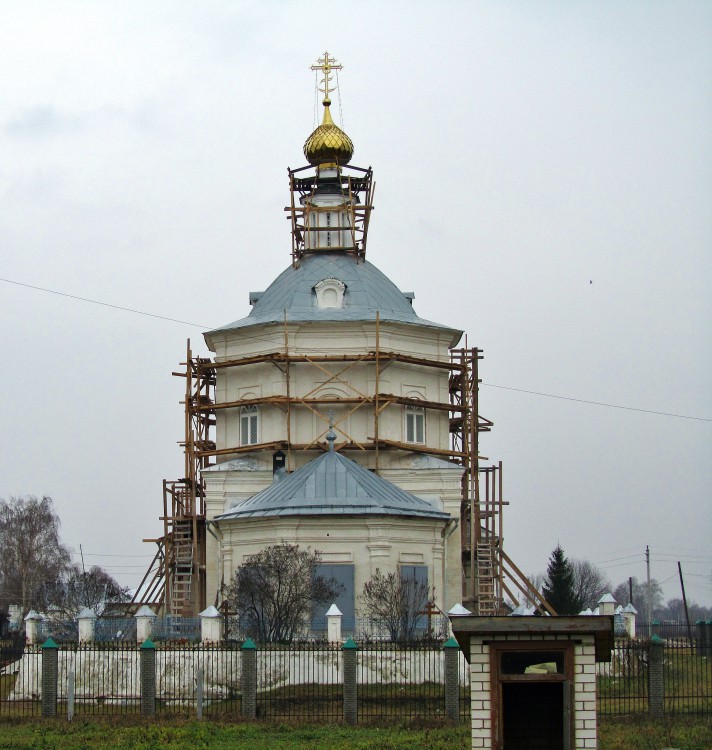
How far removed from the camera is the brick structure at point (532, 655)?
19.1 m

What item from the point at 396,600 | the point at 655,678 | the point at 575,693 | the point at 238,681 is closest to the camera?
the point at 575,693

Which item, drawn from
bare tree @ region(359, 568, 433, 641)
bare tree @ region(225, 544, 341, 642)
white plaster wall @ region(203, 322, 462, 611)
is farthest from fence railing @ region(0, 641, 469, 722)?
white plaster wall @ region(203, 322, 462, 611)

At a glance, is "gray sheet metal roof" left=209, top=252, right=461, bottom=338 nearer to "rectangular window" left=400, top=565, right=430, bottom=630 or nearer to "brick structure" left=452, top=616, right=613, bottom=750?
"rectangular window" left=400, top=565, right=430, bottom=630

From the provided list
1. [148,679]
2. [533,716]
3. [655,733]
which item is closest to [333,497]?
[148,679]

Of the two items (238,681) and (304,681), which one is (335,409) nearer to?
(304,681)

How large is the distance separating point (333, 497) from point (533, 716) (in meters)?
18.2

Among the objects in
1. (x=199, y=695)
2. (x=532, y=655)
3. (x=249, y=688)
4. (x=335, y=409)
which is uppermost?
(x=335, y=409)

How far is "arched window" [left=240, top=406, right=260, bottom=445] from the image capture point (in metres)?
42.8

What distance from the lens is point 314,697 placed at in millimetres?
27172

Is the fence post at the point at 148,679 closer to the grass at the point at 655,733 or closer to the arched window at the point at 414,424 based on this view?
the grass at the point at 655,733

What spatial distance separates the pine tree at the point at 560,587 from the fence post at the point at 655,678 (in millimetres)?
18882

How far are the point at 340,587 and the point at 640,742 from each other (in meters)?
14.7

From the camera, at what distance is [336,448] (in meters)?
42.0

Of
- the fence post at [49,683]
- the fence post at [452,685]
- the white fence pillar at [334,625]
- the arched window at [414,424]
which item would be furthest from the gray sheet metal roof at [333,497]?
the fence post at [452,685]
